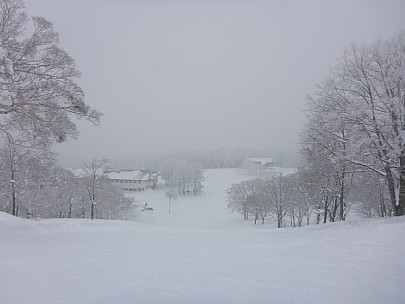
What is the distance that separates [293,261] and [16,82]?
32.9 ft

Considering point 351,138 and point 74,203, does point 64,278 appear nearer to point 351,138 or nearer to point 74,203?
point 351,138

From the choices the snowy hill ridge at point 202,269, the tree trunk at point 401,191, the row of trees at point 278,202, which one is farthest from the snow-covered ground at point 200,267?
the row of trees at point 278,202

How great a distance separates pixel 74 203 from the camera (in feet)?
135

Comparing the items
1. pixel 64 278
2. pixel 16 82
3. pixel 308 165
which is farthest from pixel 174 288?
pixel 308 165

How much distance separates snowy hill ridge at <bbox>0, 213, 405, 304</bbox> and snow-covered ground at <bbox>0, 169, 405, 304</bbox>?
20 mm

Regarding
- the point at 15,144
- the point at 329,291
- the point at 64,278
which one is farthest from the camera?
the point at 15,144

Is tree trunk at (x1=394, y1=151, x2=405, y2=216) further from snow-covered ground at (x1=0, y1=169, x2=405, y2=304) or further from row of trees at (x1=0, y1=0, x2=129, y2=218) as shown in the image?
row of trees at (x1=0, y1=0, x2=129, y2=218)

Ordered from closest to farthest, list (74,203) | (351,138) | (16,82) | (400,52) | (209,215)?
(16,82) → (400,52) → (351,138) → (74,203) → (209,215)

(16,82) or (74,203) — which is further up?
(16,82)

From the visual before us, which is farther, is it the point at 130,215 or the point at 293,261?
the point at 130,215

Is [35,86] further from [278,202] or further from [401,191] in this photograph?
[278,202]

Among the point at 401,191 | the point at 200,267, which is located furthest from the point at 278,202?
the point at 200,267

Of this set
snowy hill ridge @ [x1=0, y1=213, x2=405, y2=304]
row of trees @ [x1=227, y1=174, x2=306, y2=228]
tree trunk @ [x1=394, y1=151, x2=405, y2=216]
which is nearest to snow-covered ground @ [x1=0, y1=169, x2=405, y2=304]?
snowy hill ridge @ [x1=0, y1=213, x2=405, y2=304]

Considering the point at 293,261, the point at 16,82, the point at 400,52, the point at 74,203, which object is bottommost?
the point at 74,203
